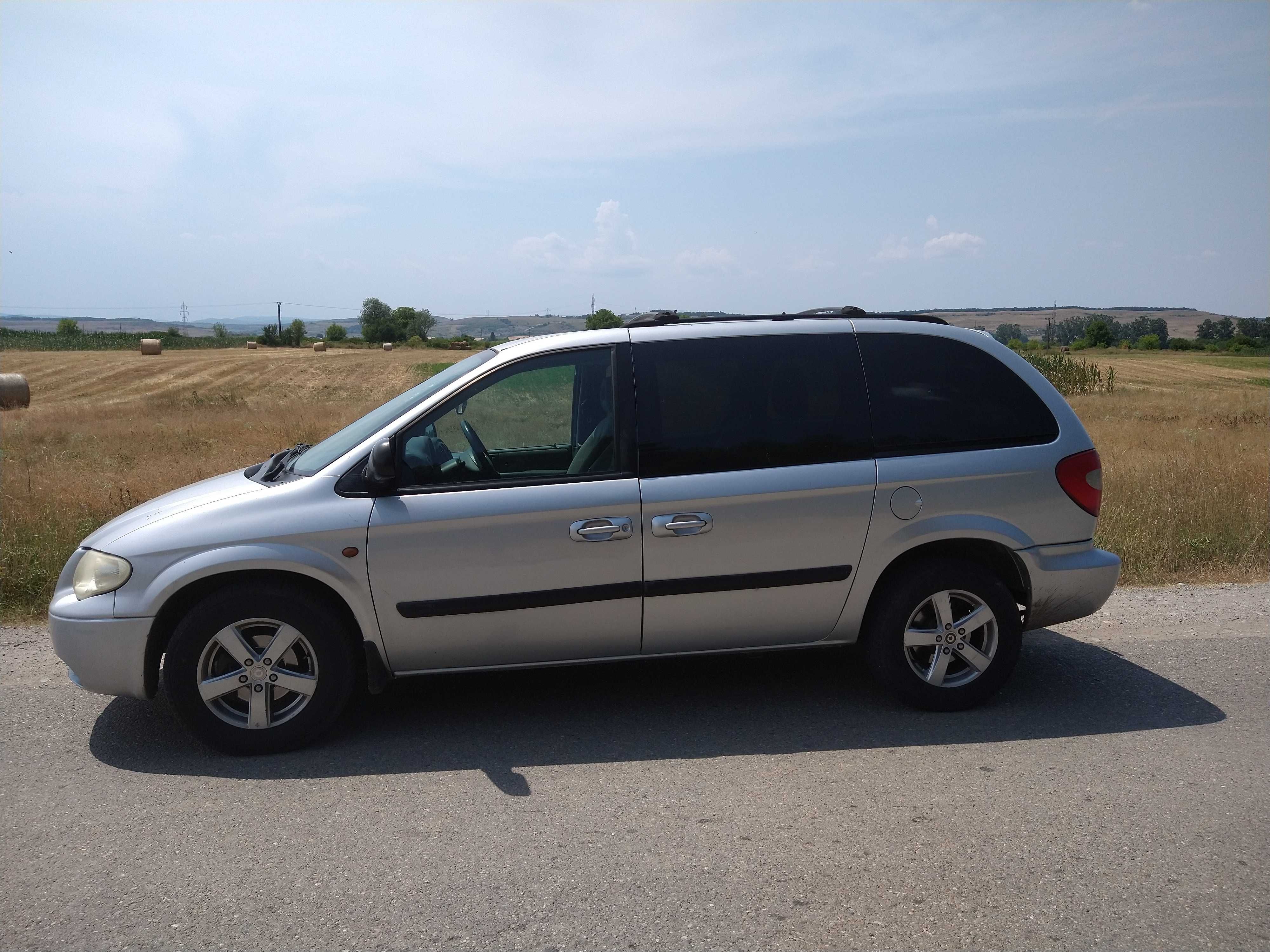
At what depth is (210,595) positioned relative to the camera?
4211 mm

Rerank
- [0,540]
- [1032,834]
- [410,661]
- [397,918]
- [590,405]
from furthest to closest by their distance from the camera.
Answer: [0,540], [590,405], [410,661], [1032,834], [397,918]

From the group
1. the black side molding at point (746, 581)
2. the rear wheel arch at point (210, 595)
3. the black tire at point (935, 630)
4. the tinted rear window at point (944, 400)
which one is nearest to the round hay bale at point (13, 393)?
the rear wheel arch at point (210, 595)

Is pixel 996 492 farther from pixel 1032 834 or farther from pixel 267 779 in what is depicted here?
pixel 267 779

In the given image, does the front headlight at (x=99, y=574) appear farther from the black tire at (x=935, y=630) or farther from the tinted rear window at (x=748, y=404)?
the black tire at (x=935, y=630)

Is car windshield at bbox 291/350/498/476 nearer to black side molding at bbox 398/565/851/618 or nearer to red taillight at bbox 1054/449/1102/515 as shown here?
black side molding at bbox 398/565/851/618

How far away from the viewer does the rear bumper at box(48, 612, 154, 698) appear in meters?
4.14

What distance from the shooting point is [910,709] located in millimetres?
4676

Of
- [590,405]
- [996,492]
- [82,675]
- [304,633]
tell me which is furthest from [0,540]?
[996,492]

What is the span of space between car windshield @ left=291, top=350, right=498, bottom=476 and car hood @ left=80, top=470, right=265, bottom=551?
268 millimetres

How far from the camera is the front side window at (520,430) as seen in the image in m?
4.38

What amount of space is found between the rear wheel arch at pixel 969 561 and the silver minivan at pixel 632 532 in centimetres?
1

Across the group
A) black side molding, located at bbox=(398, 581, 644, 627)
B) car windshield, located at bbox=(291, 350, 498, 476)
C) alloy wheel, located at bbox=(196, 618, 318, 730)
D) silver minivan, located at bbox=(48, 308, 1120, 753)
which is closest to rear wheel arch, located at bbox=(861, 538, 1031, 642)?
silver minivan, located at bbox=(48, 308, 1120, 753)

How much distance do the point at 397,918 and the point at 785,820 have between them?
1420 mm

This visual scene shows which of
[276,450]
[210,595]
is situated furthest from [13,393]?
[210,595]
